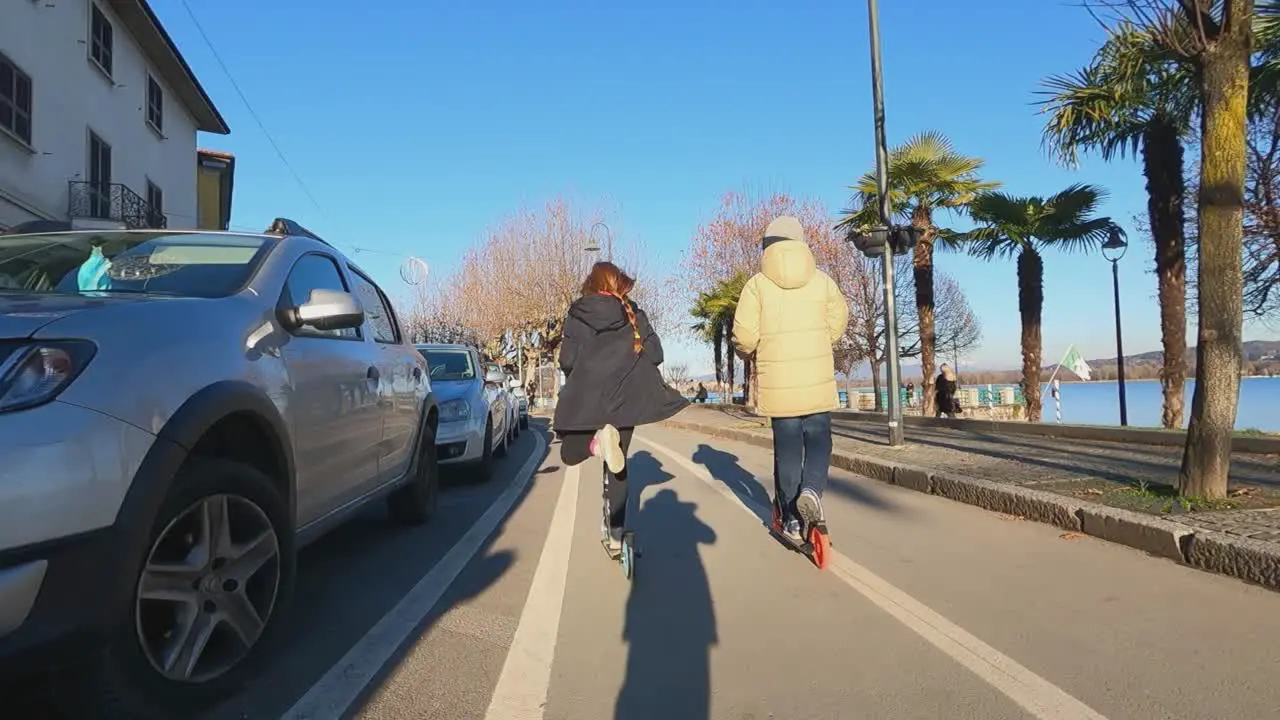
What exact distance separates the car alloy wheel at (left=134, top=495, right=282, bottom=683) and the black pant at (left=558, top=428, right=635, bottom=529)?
206cm

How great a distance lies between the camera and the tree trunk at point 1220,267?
5.48m

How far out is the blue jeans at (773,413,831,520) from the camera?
203 inches

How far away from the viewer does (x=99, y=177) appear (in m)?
18.0

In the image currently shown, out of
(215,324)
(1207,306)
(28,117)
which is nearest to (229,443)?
(215,324)

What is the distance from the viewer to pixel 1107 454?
987 cm

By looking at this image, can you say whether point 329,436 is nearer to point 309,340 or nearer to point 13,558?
point 309,340

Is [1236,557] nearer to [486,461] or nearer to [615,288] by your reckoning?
[615,288]

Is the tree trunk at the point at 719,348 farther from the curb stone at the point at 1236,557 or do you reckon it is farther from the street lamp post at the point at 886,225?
the curb stone at the point at 1236,557

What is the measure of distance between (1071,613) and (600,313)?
2916 millimetres

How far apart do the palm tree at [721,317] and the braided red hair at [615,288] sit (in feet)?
48.7

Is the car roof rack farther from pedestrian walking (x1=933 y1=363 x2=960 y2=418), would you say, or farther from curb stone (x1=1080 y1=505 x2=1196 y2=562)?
pedestrian walking (x1=933 y1=363 x2=960 y2=418)

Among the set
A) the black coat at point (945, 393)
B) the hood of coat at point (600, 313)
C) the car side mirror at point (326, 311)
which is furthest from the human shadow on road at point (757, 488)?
the black coat at point (945, 393)

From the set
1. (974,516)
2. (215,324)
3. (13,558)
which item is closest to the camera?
(13,558)

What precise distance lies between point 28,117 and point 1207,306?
17.9m
